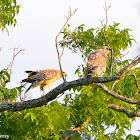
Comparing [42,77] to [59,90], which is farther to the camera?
[42,77]

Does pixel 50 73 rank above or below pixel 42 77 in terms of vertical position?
above

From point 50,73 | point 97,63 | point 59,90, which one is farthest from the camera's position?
Answer: point 50,73

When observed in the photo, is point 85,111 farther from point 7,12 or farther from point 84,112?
point 7,12

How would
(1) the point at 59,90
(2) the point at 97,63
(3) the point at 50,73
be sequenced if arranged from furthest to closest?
(3) the point at 50,73, (2) the point at 97,63, (1) the point at 59,90

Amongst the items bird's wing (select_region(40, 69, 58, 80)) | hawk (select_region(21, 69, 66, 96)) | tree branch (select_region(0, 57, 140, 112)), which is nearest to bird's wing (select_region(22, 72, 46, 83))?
hawk (select_region(21, 69, 66, 96))

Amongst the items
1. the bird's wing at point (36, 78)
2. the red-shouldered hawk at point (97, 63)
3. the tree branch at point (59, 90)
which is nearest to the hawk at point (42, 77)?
the bird's wing at point (36, 78)

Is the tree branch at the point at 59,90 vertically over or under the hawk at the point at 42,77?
under

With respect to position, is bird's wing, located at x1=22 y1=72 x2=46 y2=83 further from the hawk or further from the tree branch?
the tree branch

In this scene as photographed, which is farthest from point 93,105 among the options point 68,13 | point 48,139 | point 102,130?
A: point 68,13

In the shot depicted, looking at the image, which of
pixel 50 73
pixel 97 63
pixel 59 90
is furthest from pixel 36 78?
pixel 59 90

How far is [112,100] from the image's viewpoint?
26.8 feet

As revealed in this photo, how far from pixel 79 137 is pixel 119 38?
3.81 m

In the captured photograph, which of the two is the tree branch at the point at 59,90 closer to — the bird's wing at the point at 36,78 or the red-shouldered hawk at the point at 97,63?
the bird's wing at the point at 36,78

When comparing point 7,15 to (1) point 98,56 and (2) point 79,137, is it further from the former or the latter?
(2) point 79,137
